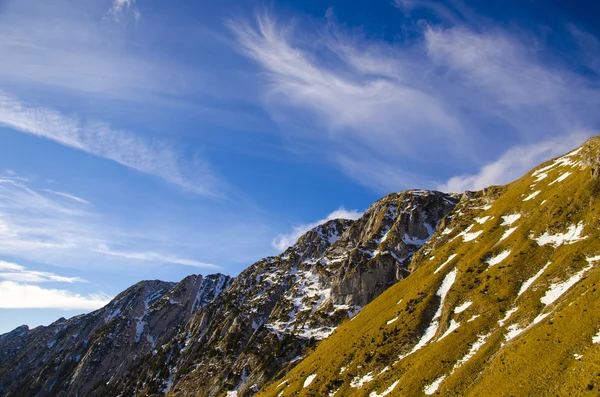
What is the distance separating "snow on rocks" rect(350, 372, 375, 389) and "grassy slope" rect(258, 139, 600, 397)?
27.9 inches

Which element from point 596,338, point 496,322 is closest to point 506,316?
point 496,322

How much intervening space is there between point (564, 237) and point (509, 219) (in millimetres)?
28321

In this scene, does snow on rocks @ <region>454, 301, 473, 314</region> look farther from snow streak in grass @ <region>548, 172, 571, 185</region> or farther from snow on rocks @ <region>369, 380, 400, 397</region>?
snow streak in grass @ <region>548, 172, 571, 185</region>

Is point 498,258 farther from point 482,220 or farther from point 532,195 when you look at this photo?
point 482,220

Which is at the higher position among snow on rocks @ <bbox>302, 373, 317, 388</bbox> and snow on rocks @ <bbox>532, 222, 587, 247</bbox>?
snow on rocks @ <bbox>532, 222, 587, 247</bbox>

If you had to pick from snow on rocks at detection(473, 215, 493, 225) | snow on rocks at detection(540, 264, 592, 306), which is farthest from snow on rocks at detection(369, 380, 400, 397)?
snow on rocks at detection(473, 215, 493, 225)

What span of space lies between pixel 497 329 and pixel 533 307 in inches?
267

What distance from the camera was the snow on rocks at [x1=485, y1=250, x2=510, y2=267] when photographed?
8256 cm

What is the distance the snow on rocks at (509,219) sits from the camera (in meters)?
99.3

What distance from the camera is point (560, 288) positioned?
58.9 m

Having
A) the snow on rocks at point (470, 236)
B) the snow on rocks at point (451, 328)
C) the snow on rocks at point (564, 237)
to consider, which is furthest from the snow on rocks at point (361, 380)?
the snow on rocks at point (470, 236)

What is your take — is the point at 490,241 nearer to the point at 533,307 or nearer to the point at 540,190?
the point at 540,190

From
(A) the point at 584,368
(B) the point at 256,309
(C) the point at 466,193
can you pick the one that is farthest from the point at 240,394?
(C) the point at 466,193

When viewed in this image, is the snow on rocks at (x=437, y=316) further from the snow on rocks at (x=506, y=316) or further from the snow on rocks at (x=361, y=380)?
the snow on rocks at (x=506, y=316)
